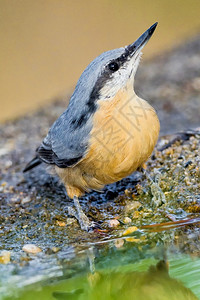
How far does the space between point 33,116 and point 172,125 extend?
8.49ft

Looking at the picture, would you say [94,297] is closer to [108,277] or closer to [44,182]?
[108,277]

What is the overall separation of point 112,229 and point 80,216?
0.41 m

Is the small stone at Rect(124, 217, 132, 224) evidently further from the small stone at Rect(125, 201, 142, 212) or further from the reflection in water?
the reflection in water

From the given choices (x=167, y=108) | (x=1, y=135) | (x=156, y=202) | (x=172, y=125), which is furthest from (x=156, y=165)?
(x=1, y=135)

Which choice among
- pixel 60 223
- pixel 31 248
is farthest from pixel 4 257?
pixel 60 223

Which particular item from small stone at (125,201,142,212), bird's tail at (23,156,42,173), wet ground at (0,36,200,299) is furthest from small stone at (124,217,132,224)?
bird's tail at (23,156,42,173)

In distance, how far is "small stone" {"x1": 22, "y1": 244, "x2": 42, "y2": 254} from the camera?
418 centimetres

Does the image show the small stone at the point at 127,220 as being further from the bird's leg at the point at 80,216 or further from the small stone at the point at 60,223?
the small stone at the point at 60,223

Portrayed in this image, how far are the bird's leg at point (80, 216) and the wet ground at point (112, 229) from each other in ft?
0.24

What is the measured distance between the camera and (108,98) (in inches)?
172

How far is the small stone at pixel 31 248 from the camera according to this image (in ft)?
13.7

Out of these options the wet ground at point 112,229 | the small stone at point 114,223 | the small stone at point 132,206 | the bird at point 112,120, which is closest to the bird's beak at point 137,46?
the bird at point 112,120

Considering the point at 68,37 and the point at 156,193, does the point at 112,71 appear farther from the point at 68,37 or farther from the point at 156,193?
the point at 68,37

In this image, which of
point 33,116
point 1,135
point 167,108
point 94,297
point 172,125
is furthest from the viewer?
point 33,116
